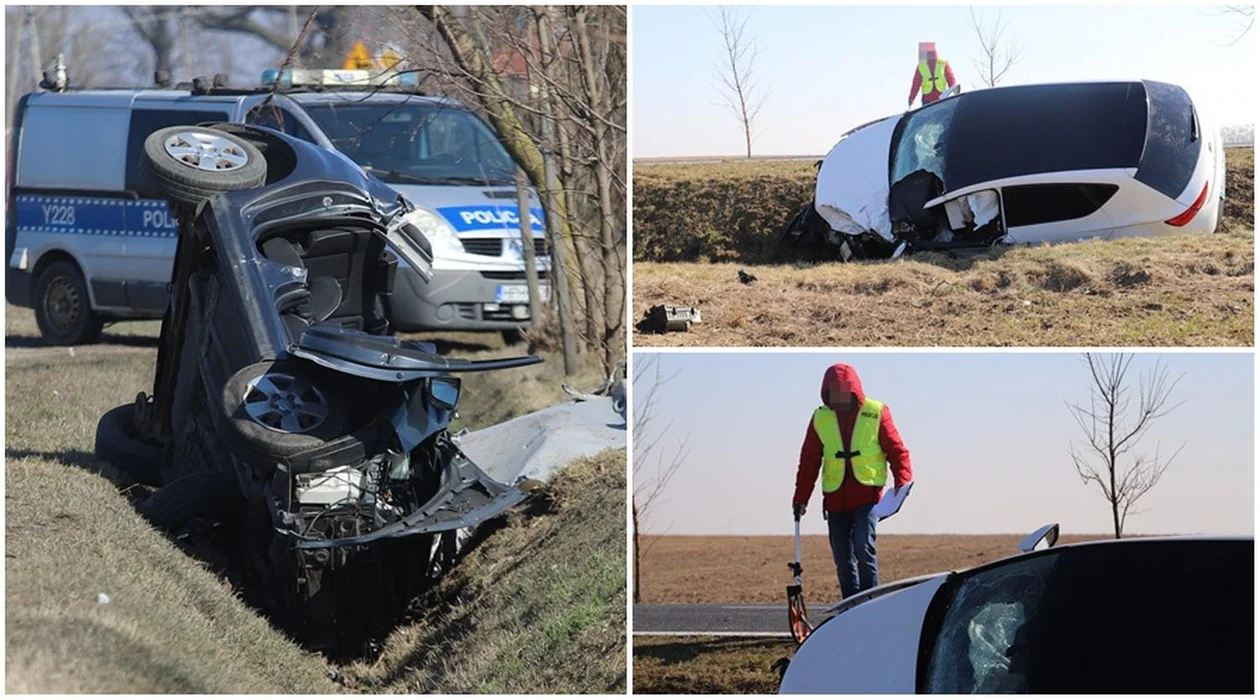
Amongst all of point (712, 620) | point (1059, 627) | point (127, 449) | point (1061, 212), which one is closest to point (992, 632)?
point (1059, 627)

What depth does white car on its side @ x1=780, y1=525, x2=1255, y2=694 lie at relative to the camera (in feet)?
10.6

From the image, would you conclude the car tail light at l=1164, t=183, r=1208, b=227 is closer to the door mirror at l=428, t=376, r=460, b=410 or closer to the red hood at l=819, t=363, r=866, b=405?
the red hood at l=819, t=363, r=866, b=405

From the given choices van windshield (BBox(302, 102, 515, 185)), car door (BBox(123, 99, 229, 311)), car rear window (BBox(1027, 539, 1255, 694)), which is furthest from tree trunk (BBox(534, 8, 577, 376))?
car rear window (BBox(1027, 539, 1255, 694))

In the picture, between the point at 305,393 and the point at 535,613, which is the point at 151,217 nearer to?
the point at 305,393

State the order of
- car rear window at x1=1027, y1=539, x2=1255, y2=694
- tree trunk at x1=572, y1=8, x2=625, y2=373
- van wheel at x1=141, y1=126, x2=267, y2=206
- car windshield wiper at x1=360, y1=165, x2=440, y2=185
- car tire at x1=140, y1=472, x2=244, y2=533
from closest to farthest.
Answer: car rear window at x1=1027, y1=539, x2=1255, y2=694 < car tire at x1=140, y1=472, x2=244, y2=533 < van wheel at x1=141, y1=126, x2=267, y2=206 < tree trunk at x1=572, y1=8, x2=625, y2=373 < car windshield wiper at x1=360, y1=165, x2=440, y2=185

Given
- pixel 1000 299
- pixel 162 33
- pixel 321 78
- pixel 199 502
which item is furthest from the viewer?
pixel 162 33

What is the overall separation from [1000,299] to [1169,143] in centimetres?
247

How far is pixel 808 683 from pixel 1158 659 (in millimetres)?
1122

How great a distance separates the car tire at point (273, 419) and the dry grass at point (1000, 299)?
6.43ft

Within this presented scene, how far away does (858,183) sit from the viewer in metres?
11.2

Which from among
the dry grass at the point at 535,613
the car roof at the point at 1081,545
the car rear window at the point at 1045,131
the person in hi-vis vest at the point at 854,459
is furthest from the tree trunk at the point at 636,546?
the car rear window at the point at 1045,131

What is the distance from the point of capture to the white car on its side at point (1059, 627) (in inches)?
128

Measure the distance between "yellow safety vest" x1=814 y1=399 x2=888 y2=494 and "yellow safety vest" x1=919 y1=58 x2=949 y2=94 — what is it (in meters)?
5.04

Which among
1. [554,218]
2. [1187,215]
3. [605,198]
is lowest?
[1187,215]
